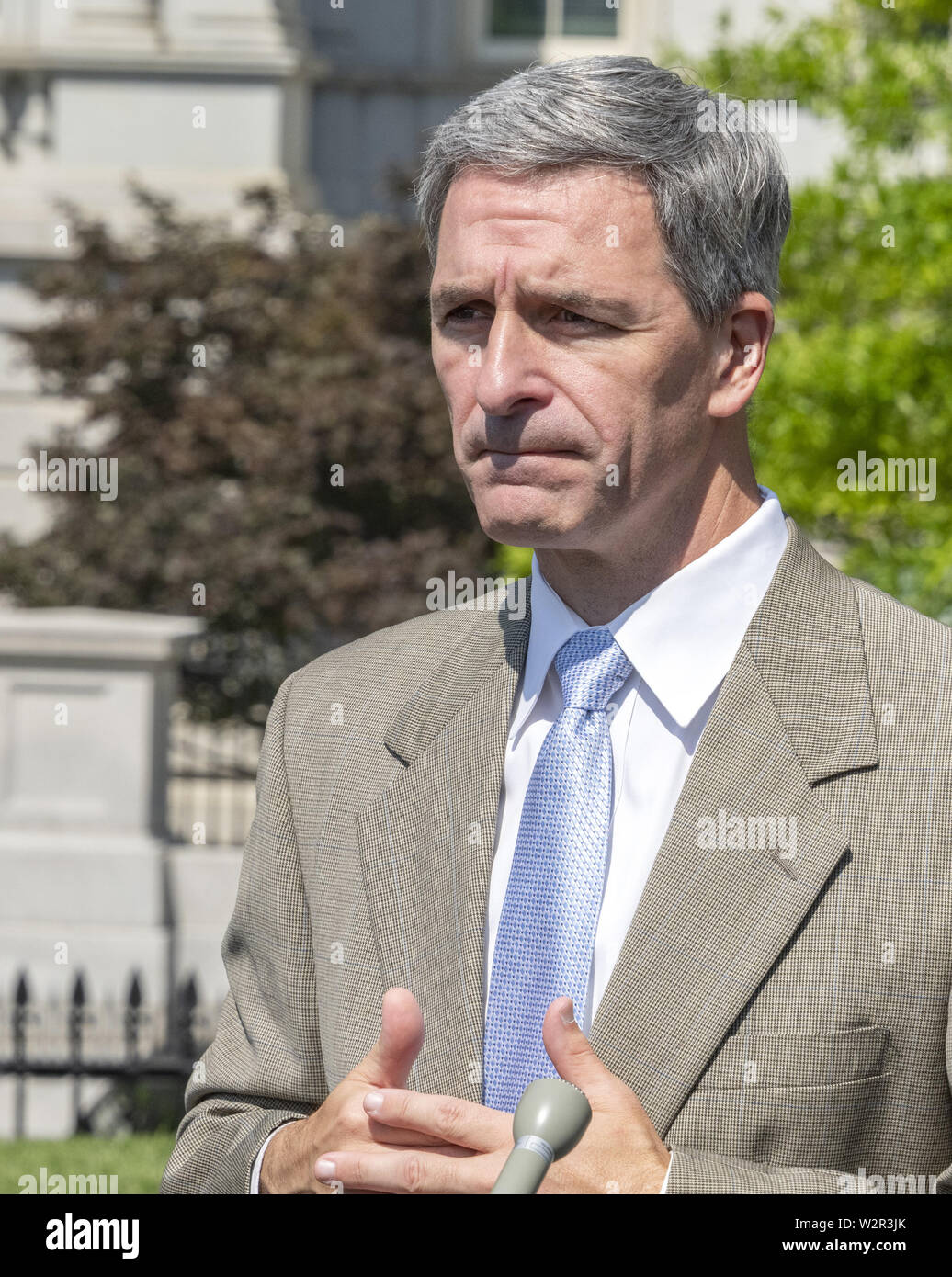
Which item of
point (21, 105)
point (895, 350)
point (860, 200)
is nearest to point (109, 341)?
point (21, 105)

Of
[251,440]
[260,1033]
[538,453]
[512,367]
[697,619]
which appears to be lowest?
[251,440]

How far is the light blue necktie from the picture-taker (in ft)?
7.13

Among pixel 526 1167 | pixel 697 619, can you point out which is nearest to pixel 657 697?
pixel 697 619

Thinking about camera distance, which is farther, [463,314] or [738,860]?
[463,314]

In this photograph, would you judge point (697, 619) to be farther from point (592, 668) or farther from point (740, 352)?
point (740, 352)

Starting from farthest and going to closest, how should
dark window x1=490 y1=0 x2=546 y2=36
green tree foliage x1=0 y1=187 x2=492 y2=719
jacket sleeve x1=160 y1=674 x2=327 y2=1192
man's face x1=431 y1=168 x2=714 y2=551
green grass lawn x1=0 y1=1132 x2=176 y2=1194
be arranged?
dark window x1=490 y1=0 x2=546 y2=36 < green tree foliage x1=0 y1=187 x2=492 y2=719 < green grass lawn x1=0 y1=1132 x2=176 y2=1194 < jacket sleeve x1=160 y1=674 x2=327 y2=1192 < man's face x1=431 y1=168 x2=714 y2=551

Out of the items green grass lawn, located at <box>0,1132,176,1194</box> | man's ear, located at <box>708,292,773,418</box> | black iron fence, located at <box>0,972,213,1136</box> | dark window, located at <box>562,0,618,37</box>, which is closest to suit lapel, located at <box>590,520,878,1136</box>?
man's ear, located at <box>708,292,773,418</box>

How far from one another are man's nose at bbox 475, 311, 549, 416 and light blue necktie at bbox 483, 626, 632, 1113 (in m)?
0.41

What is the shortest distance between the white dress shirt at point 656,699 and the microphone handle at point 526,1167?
592 millimetres

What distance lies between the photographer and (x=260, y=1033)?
95.8 inches

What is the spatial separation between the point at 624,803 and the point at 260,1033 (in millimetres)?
670

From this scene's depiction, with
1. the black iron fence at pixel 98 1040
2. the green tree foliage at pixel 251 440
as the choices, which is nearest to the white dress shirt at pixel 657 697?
the black iron fence at pixel 98 1040

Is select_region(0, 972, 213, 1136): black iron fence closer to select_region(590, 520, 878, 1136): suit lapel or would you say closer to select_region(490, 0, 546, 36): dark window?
select_region(590, 520, 878, 1136): suit lapel

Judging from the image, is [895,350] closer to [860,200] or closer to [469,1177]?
[860,200]
